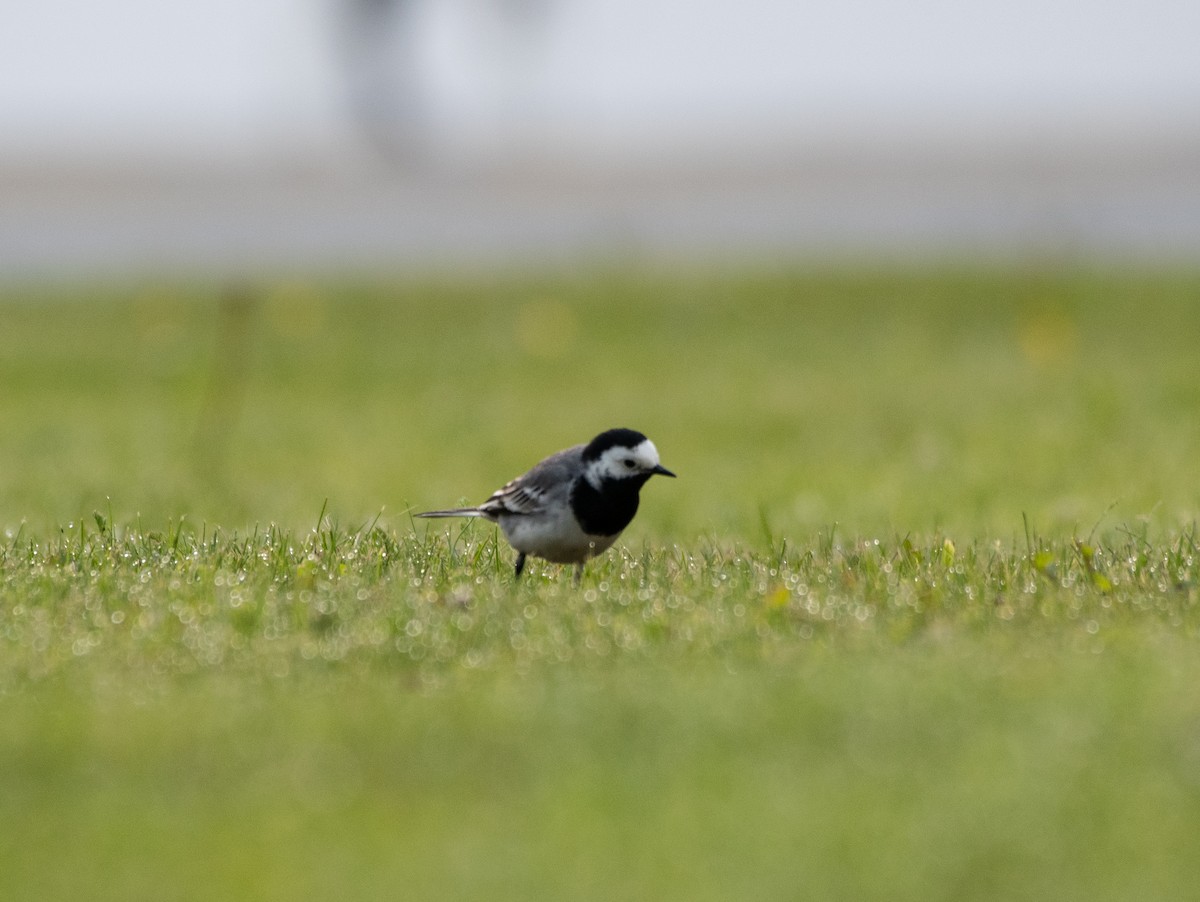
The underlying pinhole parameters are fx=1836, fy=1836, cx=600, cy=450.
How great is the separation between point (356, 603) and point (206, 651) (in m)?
0.71

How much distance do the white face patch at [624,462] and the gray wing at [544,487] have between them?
0.14 metres

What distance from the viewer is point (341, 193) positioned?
114 feet

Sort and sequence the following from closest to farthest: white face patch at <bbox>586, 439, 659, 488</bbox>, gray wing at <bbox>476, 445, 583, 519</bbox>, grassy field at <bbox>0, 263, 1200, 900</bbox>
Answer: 1. grassy field at <bbox>0, 263, 1200, 900</bbox>
2. white face patch at <bbox>586, 439, 659, 488</bbox>
3. gray wing at <bbox>476, 445, 583, 519</bbox>

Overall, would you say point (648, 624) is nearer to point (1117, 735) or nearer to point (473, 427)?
point (1117, 735)

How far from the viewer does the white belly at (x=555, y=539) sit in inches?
297

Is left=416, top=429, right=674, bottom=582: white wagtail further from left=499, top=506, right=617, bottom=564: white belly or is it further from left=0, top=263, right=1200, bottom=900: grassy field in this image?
left=0, top=263, right=1200, bottom=900: grassy field

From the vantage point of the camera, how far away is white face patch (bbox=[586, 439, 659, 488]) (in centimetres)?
749

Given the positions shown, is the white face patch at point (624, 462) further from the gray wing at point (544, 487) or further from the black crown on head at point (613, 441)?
the gray wing at point (544, 487)

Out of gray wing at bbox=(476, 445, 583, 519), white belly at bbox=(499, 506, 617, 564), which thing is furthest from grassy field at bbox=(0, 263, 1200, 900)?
gray wing at bbox=(476, 445, 583, 519)

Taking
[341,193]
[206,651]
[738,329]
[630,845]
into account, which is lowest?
[630,845]

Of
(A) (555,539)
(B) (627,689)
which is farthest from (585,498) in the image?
(B) (627,689)

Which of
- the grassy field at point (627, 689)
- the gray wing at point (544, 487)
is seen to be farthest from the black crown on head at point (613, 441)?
the grassy field at point (627, 689)

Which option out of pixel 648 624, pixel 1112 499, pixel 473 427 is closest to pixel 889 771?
pixel 648 624

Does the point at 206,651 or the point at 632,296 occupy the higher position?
the point at 632,296
